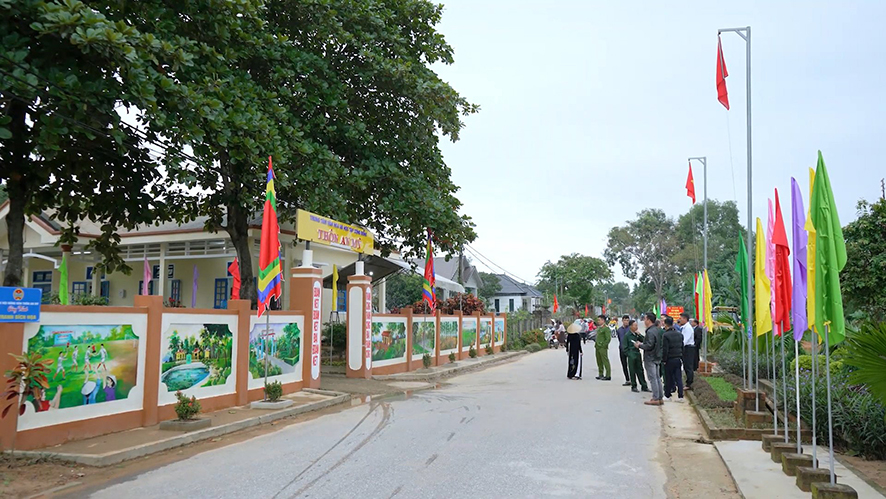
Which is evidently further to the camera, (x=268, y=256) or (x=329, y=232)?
(x=329, y=232)

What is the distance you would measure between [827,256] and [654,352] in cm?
847

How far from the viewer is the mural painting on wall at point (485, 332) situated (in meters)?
31.0

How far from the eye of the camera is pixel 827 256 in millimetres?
6363

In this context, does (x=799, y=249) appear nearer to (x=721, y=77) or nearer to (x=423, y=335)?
(x=721, y=77)

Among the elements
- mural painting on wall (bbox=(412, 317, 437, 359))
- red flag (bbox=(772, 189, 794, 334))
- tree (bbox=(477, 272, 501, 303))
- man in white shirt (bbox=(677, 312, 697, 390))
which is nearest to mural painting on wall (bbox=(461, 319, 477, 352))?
mural painting on wall (bbox=(412, 317, 437, 359))

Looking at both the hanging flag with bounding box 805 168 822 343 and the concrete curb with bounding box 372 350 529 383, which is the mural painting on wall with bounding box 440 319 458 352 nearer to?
the concrete curb with bounding box 372 350 529 383

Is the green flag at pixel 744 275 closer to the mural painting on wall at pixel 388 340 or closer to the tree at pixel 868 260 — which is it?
the tree at pixel 868 260

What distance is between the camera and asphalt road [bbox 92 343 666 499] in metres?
6.98

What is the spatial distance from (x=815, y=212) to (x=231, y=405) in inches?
399

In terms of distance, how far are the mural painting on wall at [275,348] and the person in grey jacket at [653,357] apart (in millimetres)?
7647

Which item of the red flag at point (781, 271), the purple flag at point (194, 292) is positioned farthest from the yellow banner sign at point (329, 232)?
the purple flag at point (194, 292)

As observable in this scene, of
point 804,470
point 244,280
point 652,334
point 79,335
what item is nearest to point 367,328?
point 244,280

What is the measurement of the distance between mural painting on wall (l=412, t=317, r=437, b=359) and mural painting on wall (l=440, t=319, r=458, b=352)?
3.14 feet

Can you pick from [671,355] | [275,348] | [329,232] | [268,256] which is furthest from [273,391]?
[671,355]
